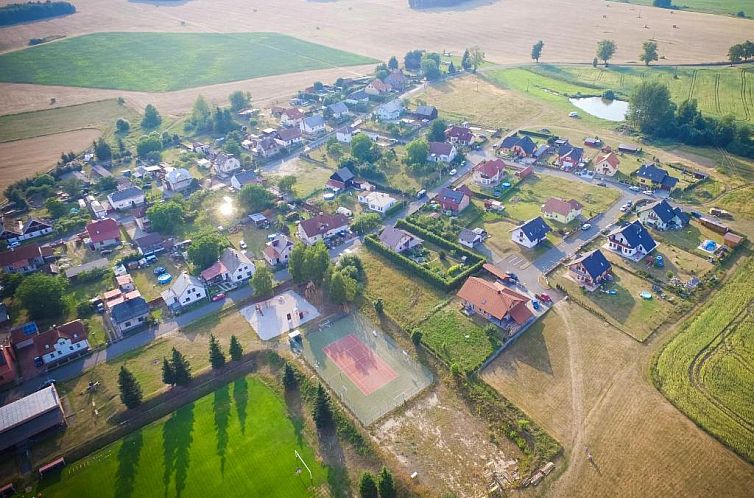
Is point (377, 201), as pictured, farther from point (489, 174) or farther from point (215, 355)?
point (215, 355)

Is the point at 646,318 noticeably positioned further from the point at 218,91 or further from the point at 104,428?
the point at 218,91

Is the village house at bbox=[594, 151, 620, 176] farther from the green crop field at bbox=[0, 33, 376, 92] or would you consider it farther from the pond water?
the green crop field at bbox=[0, 33, 376, 92]

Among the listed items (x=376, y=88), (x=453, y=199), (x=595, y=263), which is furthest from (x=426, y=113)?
(x=595, y=263)

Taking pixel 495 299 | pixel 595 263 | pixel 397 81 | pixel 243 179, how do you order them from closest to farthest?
pixel 495 299, pixel 595 263, pixel 243 179, pixel 397 81

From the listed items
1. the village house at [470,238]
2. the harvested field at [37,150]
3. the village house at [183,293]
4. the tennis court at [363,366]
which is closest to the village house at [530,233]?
the village house at [470,238]

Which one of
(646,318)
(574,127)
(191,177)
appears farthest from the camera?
(574,127)

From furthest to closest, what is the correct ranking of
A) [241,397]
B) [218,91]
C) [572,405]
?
[218,91] < [241,397] < [572,405]

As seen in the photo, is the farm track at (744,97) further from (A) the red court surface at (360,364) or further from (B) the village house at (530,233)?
(A) the red court surface at (360,364)

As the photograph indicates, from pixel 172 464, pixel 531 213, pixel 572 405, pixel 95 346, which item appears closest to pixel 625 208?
pixel 531 213

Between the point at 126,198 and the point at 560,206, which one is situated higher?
the point at 126,198
